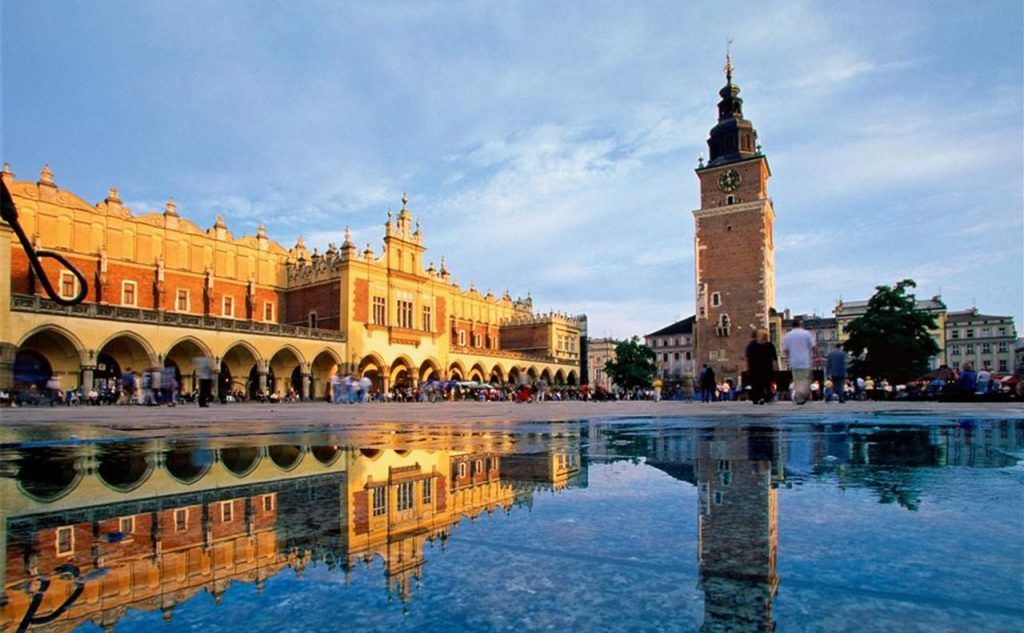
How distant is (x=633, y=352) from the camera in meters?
61.5

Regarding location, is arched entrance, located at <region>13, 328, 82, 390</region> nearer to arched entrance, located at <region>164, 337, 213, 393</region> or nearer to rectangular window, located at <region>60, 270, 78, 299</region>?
rectangular window, located at <region>60, 270, 78, 299</region>

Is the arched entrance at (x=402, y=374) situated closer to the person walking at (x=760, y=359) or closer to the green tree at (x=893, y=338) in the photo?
the green tree at (x=893, y=338)

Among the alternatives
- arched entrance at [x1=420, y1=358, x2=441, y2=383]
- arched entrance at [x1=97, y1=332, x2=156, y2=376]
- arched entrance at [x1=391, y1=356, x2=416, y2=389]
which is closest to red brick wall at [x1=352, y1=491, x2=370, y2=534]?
arched entrance at [x1=97, y1=332, x2=156, y2=376]

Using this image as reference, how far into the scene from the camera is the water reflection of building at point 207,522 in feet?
4.20

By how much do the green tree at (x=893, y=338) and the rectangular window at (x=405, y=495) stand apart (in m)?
46.8

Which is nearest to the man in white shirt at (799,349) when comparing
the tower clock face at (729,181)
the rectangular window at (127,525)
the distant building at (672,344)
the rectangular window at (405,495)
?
the rectangular window at (405,495)

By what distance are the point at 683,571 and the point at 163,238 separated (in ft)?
127

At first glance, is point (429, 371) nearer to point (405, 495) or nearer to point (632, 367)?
point (632, 367)

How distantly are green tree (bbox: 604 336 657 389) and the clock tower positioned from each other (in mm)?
7756

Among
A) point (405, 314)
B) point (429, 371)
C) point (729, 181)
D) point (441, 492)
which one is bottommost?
point (429, 371)

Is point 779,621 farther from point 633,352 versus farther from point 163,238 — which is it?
point 633,352

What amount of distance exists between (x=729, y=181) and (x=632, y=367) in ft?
60.1

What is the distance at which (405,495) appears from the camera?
230 centimetres

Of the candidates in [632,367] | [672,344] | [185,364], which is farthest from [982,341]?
[185,364]
